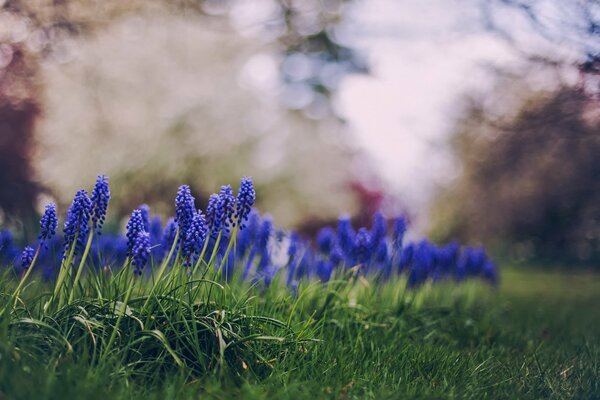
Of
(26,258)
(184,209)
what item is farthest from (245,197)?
(26,258)

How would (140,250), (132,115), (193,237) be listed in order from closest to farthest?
(140,250) < (193,237) < (132,115)

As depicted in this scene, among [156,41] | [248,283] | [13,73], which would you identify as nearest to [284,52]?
[156,41]

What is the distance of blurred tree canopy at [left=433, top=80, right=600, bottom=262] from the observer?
14.6 ft

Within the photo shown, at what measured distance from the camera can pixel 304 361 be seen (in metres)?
2.76

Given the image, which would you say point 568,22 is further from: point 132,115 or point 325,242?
point 132,115

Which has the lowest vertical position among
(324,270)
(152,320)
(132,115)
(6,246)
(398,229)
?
(152,320)

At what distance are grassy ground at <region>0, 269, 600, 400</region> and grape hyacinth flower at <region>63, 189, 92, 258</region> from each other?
0.29m

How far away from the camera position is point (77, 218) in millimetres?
2582

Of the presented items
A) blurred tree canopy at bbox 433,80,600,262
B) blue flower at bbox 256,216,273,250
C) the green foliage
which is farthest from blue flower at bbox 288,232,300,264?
blurred tree canopy at bbox 433,80,600,262

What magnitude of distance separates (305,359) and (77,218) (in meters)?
1.17

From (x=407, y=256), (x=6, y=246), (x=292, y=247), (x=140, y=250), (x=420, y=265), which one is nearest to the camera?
(x=140, y=250)

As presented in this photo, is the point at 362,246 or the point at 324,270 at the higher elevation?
the point at 362,246

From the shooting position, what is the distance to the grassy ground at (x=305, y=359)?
7.36 feet

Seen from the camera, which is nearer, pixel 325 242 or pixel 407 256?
pixel 325 242
